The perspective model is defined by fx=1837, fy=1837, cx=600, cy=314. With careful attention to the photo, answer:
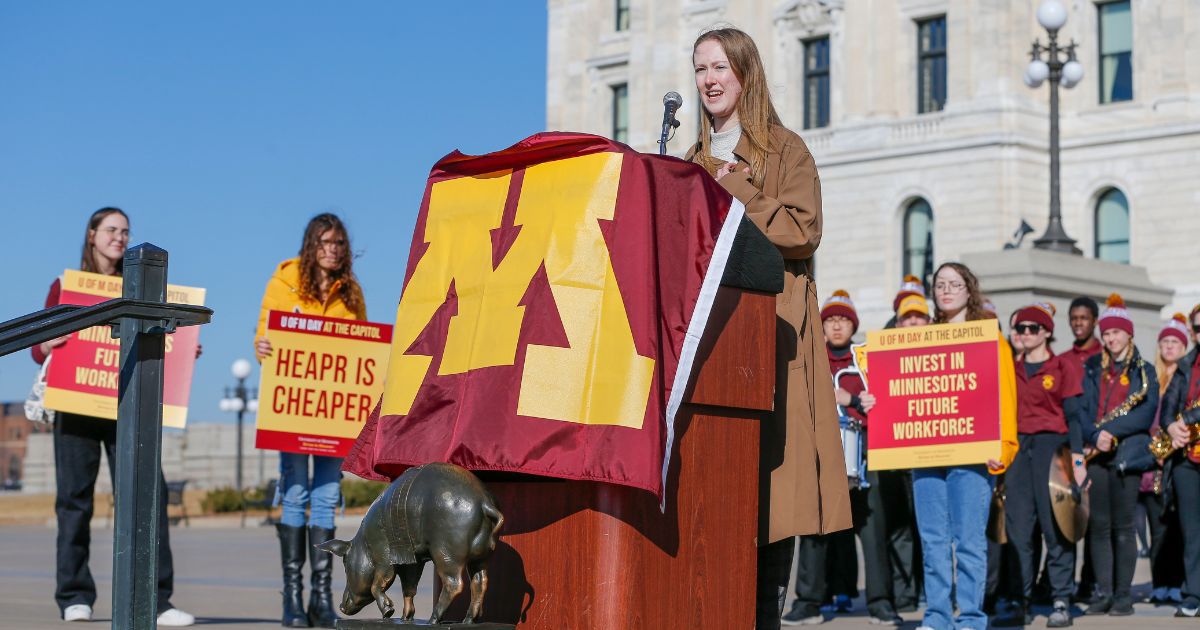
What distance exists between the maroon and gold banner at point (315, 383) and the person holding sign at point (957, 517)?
2835mm

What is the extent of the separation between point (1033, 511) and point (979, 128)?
36.5 metres

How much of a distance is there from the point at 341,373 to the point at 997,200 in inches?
1512

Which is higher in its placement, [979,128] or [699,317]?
[979,128]

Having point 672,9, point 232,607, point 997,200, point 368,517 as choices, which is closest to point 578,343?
point 368,517

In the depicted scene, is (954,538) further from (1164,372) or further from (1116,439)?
(1164,372)

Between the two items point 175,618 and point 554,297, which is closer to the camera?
point 554,297

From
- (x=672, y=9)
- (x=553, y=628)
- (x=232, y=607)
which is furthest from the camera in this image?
(x=672, y=9)

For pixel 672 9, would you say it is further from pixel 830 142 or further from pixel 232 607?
pixel 232 607

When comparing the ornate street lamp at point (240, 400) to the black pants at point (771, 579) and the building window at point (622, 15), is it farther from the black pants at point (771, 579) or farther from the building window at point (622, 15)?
the black pants at point (771, 579)

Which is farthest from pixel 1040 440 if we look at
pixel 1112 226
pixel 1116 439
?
pixel 1112 226

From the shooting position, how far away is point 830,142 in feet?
162

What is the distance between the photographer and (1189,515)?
1148cm

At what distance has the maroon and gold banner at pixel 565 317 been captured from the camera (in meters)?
4.70

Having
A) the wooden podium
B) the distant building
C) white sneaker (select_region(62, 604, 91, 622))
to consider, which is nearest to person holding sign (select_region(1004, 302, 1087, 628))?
white sneaker (select_region(62, 604, 91, 622))
